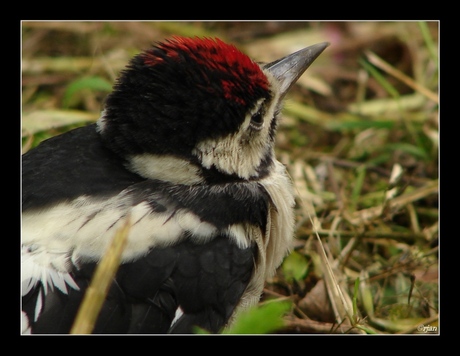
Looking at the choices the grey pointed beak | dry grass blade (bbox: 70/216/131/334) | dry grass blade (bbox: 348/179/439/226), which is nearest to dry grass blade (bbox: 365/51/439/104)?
dry grass blade (bbox: 348/179/439/226)

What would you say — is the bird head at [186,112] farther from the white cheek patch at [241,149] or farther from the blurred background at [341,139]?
the blurred background at [341,139]

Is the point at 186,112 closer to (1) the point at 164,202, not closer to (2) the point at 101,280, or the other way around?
(1) the point at 164,202

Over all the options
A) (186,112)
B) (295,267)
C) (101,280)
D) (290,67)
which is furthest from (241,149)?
(101,280)

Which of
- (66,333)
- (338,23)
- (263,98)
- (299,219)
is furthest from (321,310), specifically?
(338,23)

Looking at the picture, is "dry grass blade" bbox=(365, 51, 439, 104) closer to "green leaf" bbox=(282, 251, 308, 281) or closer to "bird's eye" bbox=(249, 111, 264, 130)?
"green leaf" bbox=(282, 251, 308, 281)

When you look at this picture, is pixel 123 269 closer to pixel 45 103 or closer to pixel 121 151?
pixel 121 151
